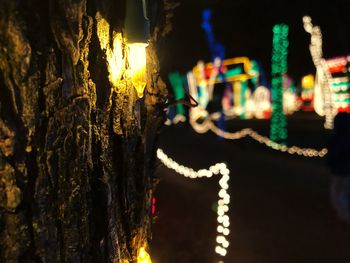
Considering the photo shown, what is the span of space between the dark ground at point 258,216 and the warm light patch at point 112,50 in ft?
7.79

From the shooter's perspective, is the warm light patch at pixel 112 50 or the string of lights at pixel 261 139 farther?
the string of lights at pixel 261 139

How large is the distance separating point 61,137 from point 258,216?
6316 millimetres

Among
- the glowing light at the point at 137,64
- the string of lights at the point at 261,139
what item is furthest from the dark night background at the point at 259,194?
the glowing light at the point at 137,64

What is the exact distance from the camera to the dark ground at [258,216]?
21.3ft

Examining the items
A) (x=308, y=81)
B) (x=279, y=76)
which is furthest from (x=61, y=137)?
(x=308, y=81)

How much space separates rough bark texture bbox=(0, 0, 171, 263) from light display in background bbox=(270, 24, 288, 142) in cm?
1226

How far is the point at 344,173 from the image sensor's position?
6891 millimetres

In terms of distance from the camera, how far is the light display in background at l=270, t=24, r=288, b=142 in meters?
14.9

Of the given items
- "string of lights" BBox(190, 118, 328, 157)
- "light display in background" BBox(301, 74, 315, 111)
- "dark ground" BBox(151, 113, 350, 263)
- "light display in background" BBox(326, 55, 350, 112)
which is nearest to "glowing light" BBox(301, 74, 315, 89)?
"light display in background" BBox(301, 74, 315, 111)

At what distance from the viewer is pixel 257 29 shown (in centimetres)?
2053

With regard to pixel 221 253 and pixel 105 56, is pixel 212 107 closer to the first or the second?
pixel 221 253

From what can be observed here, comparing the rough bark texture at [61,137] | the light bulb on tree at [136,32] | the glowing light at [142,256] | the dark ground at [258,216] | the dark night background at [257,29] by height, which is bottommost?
the dark ground at [258,216]

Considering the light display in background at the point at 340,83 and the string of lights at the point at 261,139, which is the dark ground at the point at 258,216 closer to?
the string of lights at the point at 261,139

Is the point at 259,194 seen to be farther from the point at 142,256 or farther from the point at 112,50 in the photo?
the point at 112,50
